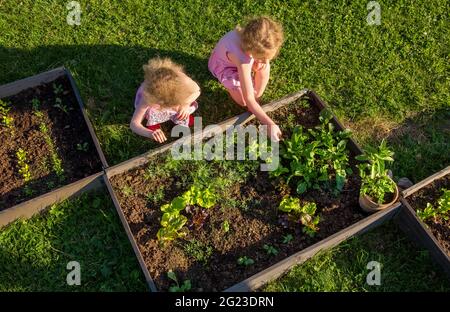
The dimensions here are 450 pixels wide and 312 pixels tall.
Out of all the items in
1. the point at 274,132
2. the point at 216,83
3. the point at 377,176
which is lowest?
the point at 377,176

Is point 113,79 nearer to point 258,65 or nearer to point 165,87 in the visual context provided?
point 165,87

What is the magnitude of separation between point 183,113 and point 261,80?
30.4 inches

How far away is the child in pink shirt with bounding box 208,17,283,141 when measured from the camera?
362cm

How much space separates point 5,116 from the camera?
4.23 metres

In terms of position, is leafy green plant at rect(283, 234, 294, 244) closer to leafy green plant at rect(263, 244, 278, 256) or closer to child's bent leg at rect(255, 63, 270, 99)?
leafy green plant at rect(263, 244, 278, 256)

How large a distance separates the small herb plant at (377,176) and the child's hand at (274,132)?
73cm

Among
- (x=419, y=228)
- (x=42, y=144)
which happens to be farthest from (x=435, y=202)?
(x=42, y=144)

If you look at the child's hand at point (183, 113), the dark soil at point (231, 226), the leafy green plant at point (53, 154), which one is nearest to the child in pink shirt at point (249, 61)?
the child's hand at point (183, 113)

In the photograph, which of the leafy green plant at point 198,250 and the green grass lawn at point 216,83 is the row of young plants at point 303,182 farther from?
the green grass lawn at point 216,83

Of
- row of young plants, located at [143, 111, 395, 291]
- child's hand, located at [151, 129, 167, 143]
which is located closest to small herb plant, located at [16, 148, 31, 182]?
child's hand, located at [151, 129, 167, 143]

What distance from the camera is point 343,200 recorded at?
12.5 ft

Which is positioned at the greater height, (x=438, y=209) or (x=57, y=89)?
(x=57, y=89)
